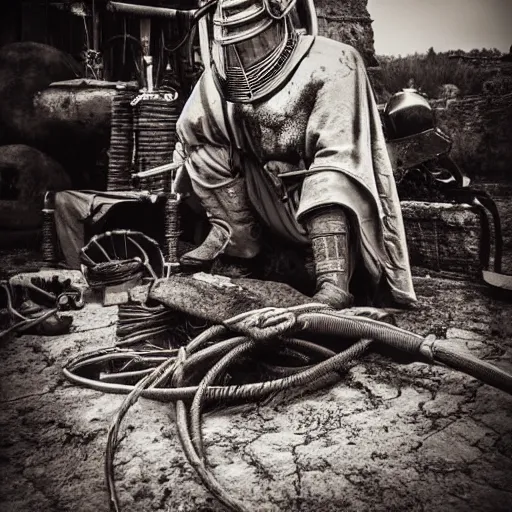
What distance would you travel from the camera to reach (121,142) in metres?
3.06

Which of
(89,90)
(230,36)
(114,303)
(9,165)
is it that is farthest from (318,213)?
(89,90)

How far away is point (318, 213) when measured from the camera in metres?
2.31

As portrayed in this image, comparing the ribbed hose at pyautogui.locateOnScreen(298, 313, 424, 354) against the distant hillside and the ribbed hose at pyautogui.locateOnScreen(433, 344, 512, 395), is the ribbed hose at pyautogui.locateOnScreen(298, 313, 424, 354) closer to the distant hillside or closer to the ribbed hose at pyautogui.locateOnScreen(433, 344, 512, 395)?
the ribbed hose at pyautogui.locateOnScreen(433, 344, 512, 395)

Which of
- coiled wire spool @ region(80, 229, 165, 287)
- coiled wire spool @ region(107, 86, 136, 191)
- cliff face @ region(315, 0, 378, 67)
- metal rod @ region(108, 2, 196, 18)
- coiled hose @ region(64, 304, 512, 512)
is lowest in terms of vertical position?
coiled hose @ region(64, 304, 512, 512)

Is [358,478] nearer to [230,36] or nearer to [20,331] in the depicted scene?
[20,331]

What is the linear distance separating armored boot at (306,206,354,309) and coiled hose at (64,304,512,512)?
1.03 ft

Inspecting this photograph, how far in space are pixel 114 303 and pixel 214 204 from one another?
74 cm

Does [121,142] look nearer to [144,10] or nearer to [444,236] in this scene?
[144,10]

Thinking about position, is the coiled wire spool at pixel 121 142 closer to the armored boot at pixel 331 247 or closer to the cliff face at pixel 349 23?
the cliff face at pixel 349 23

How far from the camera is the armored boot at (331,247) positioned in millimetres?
2268

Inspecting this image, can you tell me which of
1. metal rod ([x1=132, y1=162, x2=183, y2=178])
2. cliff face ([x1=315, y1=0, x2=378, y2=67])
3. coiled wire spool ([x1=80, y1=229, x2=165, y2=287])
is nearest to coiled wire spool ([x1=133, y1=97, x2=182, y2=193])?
metal rod ([x1=132, y1=162, x2=183, y2=178])

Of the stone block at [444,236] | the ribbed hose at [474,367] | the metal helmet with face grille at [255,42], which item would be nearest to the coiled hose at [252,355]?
the ribbed hose at [474,367]

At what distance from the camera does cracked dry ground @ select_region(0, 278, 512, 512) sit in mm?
1348

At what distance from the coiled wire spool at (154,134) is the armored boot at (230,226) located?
1.18 feet
